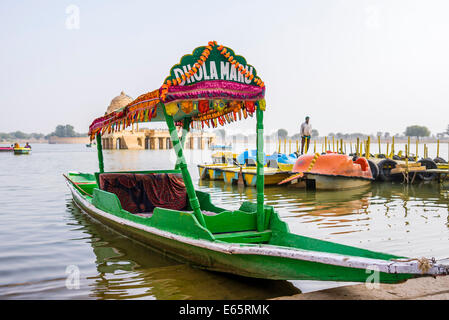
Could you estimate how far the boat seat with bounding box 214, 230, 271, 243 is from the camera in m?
5.83

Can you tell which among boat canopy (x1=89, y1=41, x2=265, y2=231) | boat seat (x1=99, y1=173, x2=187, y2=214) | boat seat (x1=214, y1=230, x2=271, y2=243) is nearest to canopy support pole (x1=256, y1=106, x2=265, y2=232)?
boat canopy (x1=89, y1=41, x2=265, y2=231)

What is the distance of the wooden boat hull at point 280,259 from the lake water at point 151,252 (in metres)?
0.29

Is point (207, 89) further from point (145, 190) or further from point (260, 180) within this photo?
point (145, 190)

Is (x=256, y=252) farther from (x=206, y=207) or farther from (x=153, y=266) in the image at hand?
(x=206, y=207)

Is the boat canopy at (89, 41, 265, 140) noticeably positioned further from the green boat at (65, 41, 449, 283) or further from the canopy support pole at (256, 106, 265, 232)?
the canopy support pole at (256, 106, 265, 232)

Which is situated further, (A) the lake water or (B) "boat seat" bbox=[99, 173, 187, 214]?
(B) "boat seat" bbox=[99, 173, 187, 214]

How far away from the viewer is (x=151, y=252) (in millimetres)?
7047

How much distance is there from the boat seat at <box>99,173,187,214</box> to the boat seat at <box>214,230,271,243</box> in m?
3.09

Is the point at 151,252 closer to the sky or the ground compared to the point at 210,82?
closer to the ground

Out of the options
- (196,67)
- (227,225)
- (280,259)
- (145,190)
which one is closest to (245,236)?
(227,225)

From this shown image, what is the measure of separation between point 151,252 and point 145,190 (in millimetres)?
2193

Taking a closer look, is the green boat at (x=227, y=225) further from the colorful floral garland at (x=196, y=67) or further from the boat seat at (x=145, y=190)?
the boat seat at (x=145, y=190)
